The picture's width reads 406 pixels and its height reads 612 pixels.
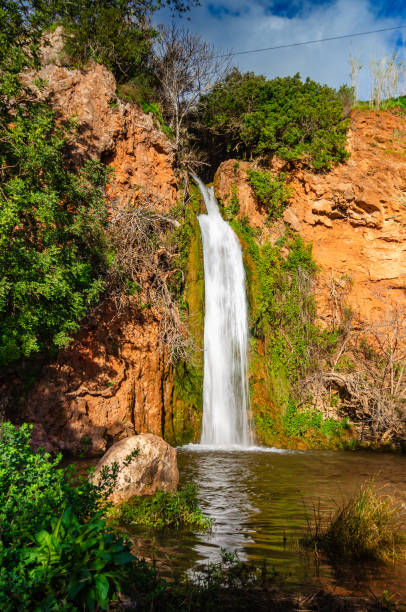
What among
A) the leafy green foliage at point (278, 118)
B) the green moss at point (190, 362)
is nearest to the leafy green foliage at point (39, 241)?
the green moss at point (190, 362)

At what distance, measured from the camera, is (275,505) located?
21.5 ft

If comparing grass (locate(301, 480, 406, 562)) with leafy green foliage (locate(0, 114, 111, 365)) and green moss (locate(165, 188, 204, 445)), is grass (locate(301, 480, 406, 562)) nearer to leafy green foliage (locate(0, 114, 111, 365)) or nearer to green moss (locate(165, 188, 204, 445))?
leafy green foliage (locate(0, 114, 111, 365))

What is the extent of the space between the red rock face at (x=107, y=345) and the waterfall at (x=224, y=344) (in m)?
1.55

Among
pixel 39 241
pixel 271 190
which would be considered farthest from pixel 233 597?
pixel 271 190

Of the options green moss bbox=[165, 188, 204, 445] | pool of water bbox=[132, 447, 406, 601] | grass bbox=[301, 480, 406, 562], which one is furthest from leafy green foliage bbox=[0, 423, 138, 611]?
green moss bbox=[165, 188, 204, 445]

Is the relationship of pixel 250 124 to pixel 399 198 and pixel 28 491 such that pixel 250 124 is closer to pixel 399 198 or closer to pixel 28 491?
pixel 399 198

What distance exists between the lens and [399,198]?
1664cm

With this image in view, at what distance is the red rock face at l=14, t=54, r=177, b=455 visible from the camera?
1059cm

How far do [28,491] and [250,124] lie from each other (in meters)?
17.7

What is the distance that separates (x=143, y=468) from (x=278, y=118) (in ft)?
52.6

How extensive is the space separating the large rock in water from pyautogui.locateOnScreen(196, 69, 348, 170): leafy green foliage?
14269 mm

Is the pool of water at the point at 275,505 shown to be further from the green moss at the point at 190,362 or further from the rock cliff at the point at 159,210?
the rock cliff at the point at 159,210

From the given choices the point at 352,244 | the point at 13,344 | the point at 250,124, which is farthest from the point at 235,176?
the point at 13,344

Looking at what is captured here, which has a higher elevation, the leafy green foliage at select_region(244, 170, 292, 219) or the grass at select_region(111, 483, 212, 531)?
the leafy green foliage at select_region(244, 170, 292, 219)
